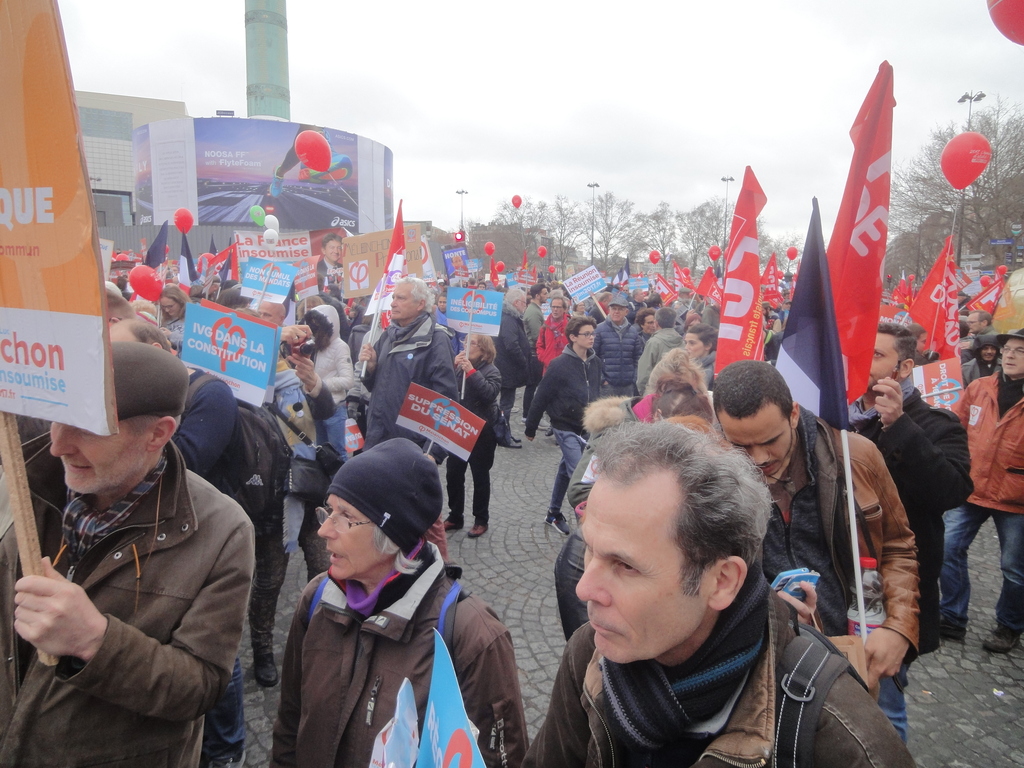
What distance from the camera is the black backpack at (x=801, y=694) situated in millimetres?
1094

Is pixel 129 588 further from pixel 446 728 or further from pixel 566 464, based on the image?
pixel 566 464

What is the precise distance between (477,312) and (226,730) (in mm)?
4223

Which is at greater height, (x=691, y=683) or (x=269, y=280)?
(x=269, y=280)

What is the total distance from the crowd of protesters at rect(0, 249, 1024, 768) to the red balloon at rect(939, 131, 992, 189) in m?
4.69

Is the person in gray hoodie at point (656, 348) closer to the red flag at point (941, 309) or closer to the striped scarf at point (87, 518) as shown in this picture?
the red flag at point (941, 309)

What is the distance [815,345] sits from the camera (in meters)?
2.27

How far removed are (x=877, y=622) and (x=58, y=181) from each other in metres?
2.60

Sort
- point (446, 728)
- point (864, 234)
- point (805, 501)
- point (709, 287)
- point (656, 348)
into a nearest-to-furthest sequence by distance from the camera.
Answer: point (446, 728), point (805, 501), point (864, 234), point (656, 348), point (709, 287)

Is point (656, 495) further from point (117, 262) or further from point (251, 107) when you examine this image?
point (251, 107)

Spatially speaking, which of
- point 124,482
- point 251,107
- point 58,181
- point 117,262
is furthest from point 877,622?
point 251,107

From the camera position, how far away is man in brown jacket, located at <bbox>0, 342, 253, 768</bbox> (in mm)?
1553

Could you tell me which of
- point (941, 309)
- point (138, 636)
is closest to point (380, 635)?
point (138, 636)

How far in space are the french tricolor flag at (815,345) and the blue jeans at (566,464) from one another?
3.42 m

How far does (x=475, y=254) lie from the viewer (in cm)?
5775
